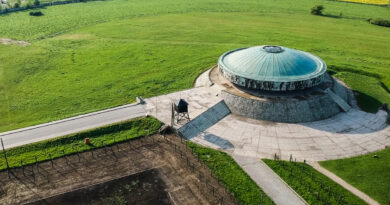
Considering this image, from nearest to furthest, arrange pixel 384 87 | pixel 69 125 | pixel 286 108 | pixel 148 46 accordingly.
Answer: pixel 69 125
pixel 286 108
pixel 384 87
pixel 148 46

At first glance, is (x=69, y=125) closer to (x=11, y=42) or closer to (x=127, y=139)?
(x=127, y=139)

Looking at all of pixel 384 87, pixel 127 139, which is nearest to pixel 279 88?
pixel 127 139

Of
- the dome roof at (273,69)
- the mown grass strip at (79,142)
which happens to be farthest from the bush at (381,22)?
the mown grass strip at (79,142)

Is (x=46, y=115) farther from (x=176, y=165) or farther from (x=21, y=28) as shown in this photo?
(x=21, y=28)

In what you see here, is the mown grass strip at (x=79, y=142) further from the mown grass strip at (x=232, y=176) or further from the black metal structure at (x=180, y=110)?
the mown grass strip at (x=232, y=176)

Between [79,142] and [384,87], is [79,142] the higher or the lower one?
the lower one

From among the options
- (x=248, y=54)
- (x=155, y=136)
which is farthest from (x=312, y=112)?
(x=155, y=136)

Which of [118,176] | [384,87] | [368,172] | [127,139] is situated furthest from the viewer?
[384,87]
